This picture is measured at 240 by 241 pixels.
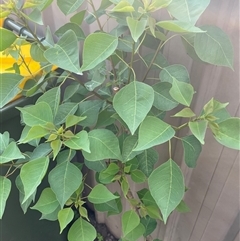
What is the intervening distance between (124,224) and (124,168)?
5.6 inches

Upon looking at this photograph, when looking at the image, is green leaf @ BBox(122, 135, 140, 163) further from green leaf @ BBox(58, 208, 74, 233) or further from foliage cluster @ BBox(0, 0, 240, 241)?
green leaf @ BBox(58, 208, 74, 233)

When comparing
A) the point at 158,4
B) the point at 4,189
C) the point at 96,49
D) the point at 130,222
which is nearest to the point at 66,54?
the point at 96,49

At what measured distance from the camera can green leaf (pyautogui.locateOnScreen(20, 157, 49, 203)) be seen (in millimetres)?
567

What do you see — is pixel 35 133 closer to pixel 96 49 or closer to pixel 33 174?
pixel 33 174

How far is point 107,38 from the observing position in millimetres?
547

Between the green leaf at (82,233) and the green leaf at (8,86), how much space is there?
36cm

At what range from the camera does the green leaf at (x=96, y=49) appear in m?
0.52

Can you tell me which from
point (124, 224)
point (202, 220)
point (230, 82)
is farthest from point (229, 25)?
point (202, 220)

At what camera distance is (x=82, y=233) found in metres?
0.78

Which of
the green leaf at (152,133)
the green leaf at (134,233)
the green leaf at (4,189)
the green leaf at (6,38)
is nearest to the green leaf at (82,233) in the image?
the green leaf at (134,233)

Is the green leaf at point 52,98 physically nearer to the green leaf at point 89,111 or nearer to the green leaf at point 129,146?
the green leaf at point 89,111

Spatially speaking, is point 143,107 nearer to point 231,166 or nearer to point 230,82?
point 230,82

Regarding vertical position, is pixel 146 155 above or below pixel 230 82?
below

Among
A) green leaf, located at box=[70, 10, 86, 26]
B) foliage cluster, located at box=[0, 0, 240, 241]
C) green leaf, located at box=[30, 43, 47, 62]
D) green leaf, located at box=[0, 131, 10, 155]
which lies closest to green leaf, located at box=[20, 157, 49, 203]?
foliage cluster, located at box=[0, 0, 240, 241]
